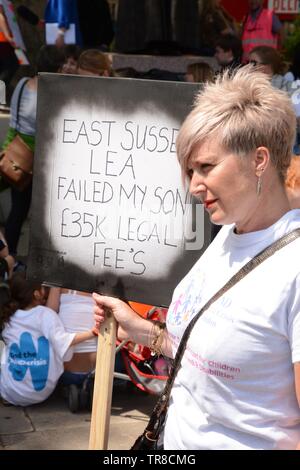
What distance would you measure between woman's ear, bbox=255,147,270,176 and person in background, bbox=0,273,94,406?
2664 mm

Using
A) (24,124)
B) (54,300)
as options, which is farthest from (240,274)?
(24,124)

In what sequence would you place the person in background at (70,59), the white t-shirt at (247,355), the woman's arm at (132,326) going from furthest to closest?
the person in background at (70,59) → the woman's arm at (132,326) → the white t-shirt at (247,355)

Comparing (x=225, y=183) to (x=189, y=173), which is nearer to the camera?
(x=225, y=183)

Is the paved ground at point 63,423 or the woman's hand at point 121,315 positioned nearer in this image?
the woman's hand at point 121,315

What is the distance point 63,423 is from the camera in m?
4.42

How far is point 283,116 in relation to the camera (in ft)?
6.60

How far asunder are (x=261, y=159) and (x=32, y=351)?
9.16ft

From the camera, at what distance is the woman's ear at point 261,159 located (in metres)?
1.99

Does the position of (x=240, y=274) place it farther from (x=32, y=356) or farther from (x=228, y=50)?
(x=228, y=50)

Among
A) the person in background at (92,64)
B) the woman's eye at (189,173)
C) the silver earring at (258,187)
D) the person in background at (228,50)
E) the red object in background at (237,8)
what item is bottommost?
the silver earring at (258,187)

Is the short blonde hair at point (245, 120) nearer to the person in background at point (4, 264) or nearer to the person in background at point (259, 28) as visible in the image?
the person in background at point (4, 264)

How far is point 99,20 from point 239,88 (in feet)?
24.1

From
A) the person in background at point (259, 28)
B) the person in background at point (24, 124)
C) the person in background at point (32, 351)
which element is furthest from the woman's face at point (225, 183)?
the person in background at point (259, 28)

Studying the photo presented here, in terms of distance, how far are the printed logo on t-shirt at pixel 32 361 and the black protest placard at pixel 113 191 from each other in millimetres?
1602
